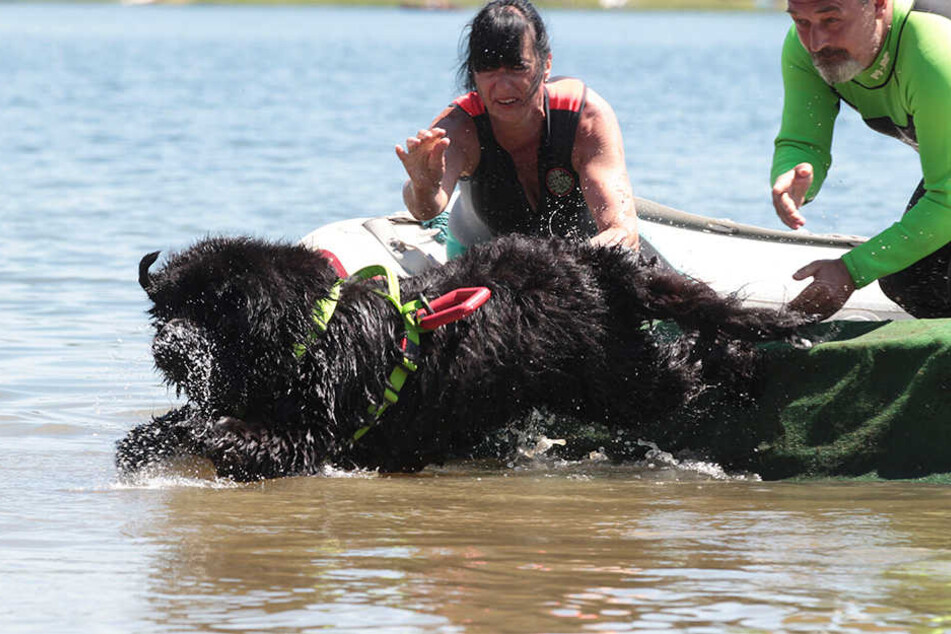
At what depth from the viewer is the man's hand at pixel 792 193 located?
14.6ft

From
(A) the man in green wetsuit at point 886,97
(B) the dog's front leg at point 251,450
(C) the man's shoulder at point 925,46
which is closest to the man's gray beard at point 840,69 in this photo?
(A) the man in green wetsuit at point 886,97

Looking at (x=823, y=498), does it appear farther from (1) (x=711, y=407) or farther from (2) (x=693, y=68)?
(2) (x=693, y=68)

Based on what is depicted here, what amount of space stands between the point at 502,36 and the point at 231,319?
1.42 meters

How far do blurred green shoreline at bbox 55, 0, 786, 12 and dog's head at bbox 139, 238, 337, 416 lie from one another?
80.5 metres

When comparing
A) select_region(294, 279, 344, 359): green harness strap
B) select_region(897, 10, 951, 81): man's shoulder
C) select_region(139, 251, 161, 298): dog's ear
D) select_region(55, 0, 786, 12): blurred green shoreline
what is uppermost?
select_region(55, 0, 786, 12): blurred green shoreline

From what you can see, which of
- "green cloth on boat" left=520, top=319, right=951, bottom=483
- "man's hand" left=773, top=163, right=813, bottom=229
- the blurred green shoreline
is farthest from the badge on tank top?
the blurred green shoreline

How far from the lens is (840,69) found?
4633 mm

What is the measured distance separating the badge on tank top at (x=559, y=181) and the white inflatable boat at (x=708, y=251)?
0.47 metres

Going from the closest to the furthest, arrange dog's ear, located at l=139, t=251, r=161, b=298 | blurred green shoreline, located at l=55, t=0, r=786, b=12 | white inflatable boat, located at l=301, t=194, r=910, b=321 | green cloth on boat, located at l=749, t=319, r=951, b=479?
dog's ear, located at l=139, t=251, r=161, b=298 → green cloth on boat, located at l=749, t=319, r=951, b=479 → white inflatable boat, located at l=301, t=194, r=910, b=321 → blurred green shoreline, located at l=55, t=0, r=786, b=12

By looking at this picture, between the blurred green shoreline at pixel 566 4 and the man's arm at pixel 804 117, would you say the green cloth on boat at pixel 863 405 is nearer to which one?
the man's arm at pixel 804 117

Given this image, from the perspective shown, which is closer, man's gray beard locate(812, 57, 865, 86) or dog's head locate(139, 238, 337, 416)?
dog's head locate(139, 238, 337, 416)

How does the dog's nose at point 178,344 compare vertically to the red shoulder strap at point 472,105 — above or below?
below

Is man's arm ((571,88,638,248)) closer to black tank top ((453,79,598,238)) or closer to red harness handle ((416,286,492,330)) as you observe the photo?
black tank top ((453,79,598,238))

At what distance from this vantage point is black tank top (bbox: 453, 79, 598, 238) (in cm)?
522
